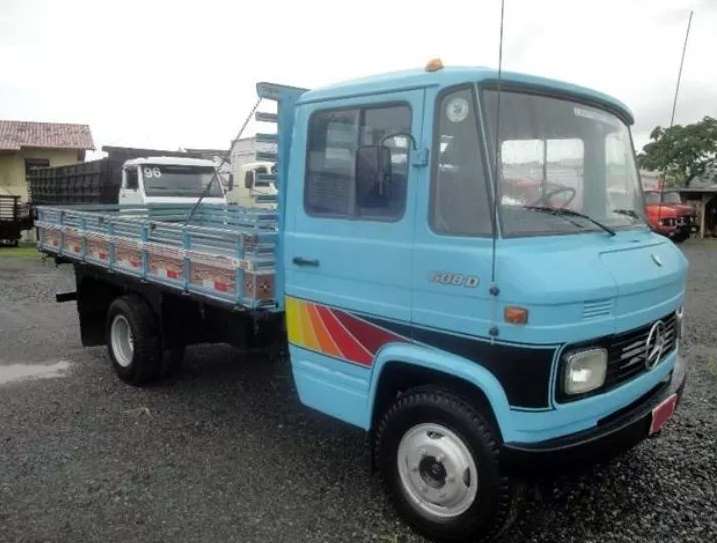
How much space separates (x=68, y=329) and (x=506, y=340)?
6.71 meters

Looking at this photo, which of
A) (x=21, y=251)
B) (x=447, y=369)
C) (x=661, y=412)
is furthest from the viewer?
(x=21, y=251)

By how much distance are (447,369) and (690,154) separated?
99.0 feet

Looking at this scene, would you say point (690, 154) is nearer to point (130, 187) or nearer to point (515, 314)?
point (130, 187)

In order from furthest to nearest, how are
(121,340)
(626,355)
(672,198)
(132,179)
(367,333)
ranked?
(672,198), (132,179), (121,340), (367,333), (626,355)

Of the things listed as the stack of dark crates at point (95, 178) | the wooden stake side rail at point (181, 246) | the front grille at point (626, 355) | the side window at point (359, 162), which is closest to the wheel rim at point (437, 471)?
the front grille at point (626, 355)

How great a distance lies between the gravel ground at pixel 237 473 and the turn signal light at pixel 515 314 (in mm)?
1289

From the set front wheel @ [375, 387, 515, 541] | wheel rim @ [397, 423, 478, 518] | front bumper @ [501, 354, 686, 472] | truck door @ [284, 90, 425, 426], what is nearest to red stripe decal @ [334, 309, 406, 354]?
truck door @ [284, 90, 425, 426]

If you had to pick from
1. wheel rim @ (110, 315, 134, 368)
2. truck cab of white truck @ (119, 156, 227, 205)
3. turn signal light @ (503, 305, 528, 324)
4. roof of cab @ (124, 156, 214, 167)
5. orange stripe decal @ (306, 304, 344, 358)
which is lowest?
wheel rim @ (110, 315, 134, 368)

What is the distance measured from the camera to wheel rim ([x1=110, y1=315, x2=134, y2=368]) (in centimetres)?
582

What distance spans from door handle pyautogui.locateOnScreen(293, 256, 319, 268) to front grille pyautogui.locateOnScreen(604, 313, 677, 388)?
1.63 m

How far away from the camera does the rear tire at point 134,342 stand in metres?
5.49

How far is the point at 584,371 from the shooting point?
2939 mm

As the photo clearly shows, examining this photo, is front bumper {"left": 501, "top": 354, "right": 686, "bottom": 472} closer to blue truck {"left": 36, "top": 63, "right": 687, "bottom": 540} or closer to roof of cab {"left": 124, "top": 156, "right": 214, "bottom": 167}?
blue truck {"left": 36, "top": 63, "right": 687, "bottom": 540}

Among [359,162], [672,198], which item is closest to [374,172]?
[359,162]
